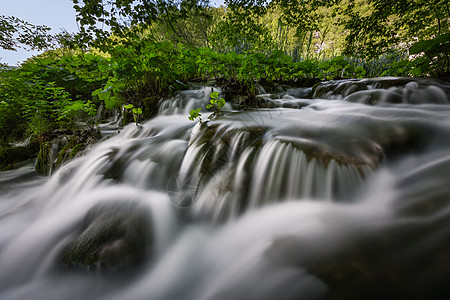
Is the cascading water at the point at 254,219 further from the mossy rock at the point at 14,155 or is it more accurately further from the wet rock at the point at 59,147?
the mossy rock at the point at 14,155

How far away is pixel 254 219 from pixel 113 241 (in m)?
1.13

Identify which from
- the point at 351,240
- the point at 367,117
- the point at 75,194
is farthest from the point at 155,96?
the point at 351,240

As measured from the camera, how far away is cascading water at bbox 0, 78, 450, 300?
80cm

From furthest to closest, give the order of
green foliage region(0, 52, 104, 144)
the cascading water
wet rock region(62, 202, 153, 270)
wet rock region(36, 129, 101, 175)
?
green foliage region(0, 52, 104, 144) → wet rock region(36, 129, 101, 175) → wet rock region(62, 202, 153, 270) → the cascading water

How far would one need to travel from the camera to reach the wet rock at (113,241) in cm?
129

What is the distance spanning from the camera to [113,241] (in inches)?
53.2

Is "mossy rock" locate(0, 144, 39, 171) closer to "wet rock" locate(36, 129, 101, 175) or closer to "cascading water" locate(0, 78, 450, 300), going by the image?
"wet rock" locate(36, 129, 101, 175)

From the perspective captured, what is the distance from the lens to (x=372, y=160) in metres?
1.43

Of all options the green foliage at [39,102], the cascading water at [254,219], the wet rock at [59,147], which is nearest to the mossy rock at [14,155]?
the green foliage at [39,102]

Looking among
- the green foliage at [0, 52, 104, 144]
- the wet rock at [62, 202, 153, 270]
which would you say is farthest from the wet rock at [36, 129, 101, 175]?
the wet rock at [62, 202, 153, 270]

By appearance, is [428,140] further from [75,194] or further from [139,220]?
[75,194]

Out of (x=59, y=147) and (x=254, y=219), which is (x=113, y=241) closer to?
(x=254, y=219)

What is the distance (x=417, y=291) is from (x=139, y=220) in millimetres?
1711

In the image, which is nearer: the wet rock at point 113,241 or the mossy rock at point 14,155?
the wet rock at point 113,241
